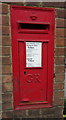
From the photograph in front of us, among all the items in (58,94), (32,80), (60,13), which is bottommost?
(58,94)

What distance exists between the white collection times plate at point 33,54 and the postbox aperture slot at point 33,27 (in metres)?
0.17

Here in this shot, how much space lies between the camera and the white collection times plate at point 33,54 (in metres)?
1.95

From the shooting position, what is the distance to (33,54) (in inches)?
77.4

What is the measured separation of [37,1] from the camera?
1944 mm

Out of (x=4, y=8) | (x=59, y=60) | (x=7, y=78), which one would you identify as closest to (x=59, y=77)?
(x=59, y=60)

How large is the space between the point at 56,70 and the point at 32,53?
44cm

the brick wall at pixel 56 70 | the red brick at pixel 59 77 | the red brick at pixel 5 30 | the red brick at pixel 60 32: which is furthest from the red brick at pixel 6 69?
the red brick at pixel 60 32

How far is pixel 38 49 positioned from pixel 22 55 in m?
0.23

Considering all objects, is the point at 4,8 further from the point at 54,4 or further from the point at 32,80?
the point at 32,80

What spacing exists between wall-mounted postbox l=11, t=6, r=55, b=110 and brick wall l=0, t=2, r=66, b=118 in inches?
2.7

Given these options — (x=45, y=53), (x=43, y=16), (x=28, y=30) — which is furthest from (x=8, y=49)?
(x=43, y=16)

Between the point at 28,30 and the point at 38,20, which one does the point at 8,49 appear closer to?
the point at 28,30

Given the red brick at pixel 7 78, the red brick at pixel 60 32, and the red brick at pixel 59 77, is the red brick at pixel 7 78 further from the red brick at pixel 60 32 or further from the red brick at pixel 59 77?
the red brick at pixel 60 32

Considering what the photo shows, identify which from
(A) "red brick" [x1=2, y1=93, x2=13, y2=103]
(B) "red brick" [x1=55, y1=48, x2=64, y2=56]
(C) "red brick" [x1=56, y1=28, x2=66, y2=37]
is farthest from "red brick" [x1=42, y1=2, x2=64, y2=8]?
(A) "red brick" [x1=2, y1=93, x2=13, y2=103]
